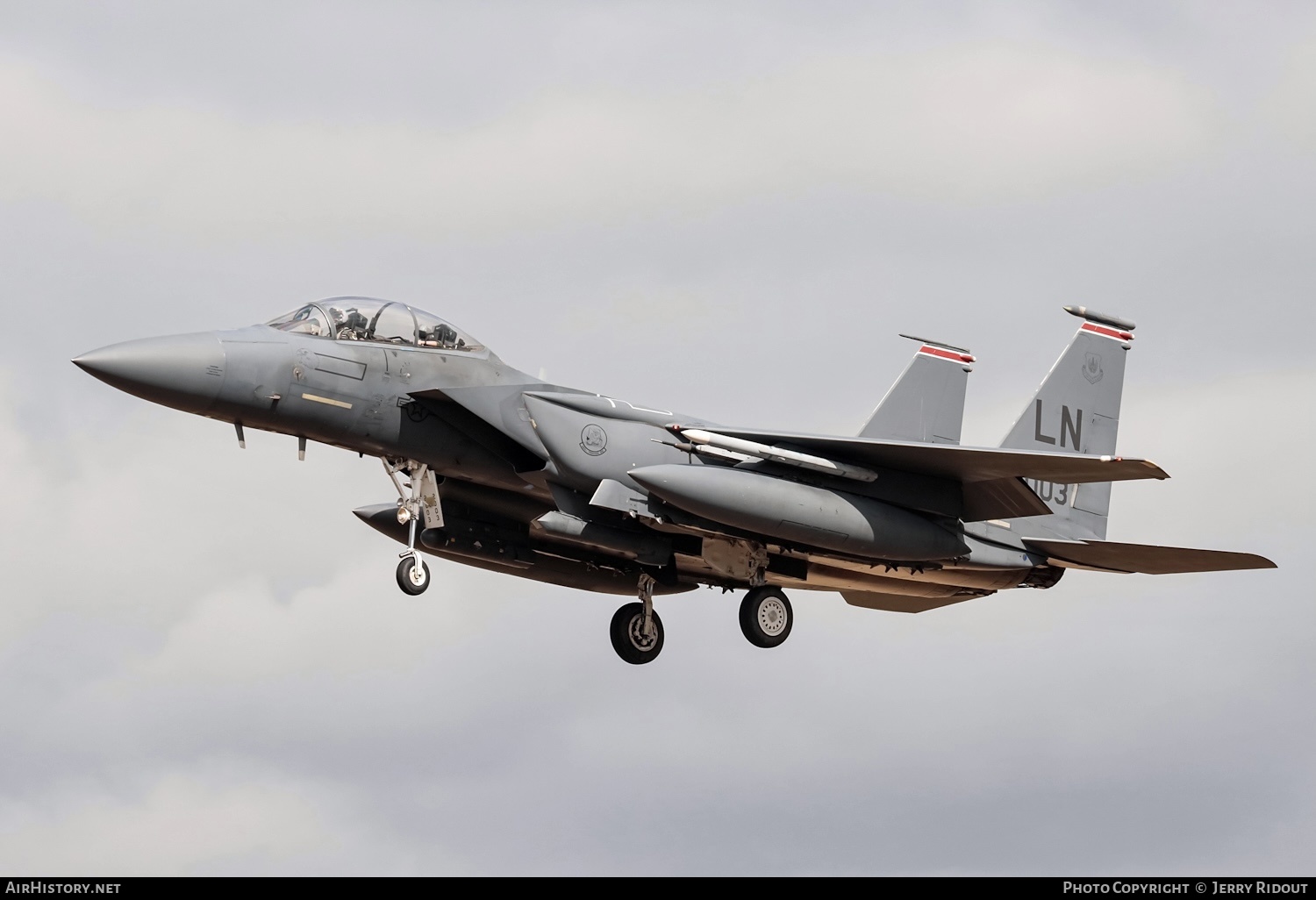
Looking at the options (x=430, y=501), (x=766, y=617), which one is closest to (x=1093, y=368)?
(x=766, y=617)

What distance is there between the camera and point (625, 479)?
2106 centimetres

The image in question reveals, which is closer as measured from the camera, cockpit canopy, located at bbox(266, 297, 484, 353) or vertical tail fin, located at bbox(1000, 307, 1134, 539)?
cockpit canopy, located at bbox(266, 297, 484, 353)

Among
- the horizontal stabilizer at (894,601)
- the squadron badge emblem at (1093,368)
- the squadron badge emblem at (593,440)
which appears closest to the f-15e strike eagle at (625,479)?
the squadron badge emblem at (593,440)

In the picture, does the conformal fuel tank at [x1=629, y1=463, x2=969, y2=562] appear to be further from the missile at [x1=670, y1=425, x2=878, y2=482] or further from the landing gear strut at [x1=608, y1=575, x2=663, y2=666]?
the landing gear strut at [x1=608, y1=575, x2=663, y2=666]

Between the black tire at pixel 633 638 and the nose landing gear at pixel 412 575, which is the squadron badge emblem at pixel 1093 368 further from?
the nose landing gear at pixel 412 575

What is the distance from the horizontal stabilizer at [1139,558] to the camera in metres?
22.2

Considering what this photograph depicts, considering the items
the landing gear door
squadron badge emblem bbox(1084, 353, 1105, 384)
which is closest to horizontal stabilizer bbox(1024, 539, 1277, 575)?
squadron badge emblem bbox(1084, 353, 1105, 384)

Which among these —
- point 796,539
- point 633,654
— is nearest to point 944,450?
point 796,539

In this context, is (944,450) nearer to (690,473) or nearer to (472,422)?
(690,473)

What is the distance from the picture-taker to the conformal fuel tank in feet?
66.0

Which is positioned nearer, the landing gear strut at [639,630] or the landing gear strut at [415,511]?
the landing gear strut at [415,511]

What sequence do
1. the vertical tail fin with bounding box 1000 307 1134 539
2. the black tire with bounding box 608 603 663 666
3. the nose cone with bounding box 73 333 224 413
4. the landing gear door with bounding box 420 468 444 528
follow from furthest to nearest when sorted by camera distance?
1. the vertical tail fin with bounding box 1000 307 1134 539
2. the black tire with bounding box 608 603 663 666
3. the landing gear door with bounding box 420 468 444 528
4. the nose cone with bounding box 73 333 224 413

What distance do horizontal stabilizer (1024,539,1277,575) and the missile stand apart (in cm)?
332

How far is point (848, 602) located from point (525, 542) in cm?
558
